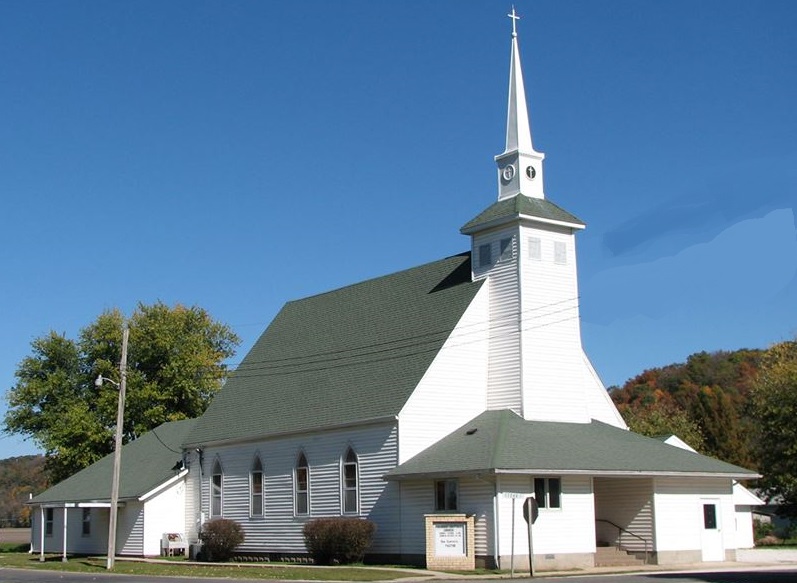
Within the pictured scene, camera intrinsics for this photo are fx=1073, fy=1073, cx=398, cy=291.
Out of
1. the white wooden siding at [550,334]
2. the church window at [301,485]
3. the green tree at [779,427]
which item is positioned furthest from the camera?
the green tree at [779,427]

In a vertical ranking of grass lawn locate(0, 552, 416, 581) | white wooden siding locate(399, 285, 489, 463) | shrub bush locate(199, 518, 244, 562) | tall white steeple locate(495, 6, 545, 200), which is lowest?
grass lawn locate(0, 552, 416, 581)

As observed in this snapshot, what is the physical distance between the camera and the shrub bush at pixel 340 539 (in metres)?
38.4

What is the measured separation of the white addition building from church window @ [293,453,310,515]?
0.21 ft

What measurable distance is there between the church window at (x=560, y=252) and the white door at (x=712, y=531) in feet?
33.9

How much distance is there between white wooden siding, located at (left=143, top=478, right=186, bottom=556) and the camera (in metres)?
50.2

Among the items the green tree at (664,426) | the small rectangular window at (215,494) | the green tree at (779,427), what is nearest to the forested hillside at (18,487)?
the green tree at (664,426)

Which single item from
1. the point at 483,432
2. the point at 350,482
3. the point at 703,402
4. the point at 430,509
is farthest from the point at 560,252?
the point at 703,402

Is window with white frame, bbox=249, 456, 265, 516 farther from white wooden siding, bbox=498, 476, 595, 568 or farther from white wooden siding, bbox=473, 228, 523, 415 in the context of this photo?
white wooden siding, bbox=498, 476, 595, 568

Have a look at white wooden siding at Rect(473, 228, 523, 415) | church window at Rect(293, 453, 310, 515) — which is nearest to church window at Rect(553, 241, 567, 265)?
white wooden siding at Rect(473, 228, 523, 415)

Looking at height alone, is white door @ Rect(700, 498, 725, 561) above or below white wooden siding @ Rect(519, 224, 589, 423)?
below

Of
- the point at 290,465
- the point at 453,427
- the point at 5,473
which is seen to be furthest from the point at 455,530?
the point at 5,473

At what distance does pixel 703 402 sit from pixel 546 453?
4929 centimetres

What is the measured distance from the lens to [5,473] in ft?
647

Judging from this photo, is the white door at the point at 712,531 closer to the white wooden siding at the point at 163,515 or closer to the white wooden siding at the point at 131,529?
the white wooden siding at the point at 163,515
